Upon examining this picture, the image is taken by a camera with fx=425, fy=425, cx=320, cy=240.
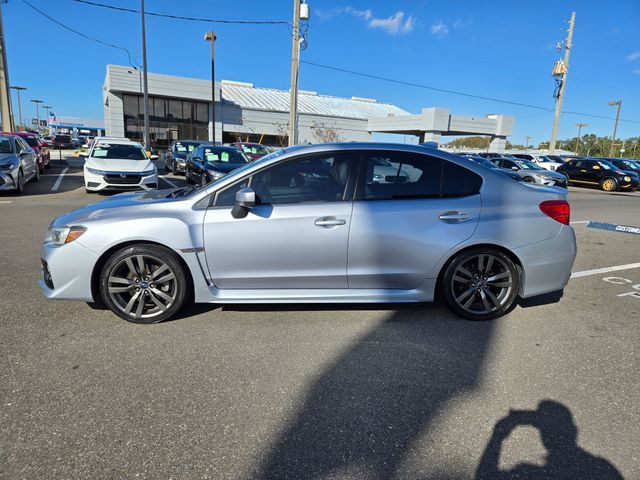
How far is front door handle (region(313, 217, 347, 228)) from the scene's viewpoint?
3.66 m

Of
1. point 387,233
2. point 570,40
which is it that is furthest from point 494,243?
point 570,40

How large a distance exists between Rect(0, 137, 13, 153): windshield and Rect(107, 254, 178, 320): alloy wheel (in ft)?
37.4

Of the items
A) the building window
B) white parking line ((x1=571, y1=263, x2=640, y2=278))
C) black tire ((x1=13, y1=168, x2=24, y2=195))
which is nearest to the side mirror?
white parking line ((x1=571, y1=263, x2=640, y2=278))

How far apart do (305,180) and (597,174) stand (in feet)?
83.0

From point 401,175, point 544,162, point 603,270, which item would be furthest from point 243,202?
point 544,162

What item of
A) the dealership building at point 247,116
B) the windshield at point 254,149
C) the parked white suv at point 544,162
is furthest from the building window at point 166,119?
the parked white suv at point 544,162

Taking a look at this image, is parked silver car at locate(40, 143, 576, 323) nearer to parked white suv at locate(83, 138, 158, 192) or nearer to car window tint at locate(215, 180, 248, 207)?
car window tint at locate(215, 180, 248, 207)

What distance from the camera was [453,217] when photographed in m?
3.83

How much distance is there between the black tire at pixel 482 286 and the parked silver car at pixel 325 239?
0.03ft

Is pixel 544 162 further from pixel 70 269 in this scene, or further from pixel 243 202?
pixel 70 269

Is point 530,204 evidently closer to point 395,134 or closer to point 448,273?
point 448,273

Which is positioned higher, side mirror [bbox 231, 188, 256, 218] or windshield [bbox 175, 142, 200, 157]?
windshield [bbox 175, 142, 200, 157]

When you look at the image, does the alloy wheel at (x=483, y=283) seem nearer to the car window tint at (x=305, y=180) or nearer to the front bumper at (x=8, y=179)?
Answer: the car window tint at (x=305, y=180)

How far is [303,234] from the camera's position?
144 inches
